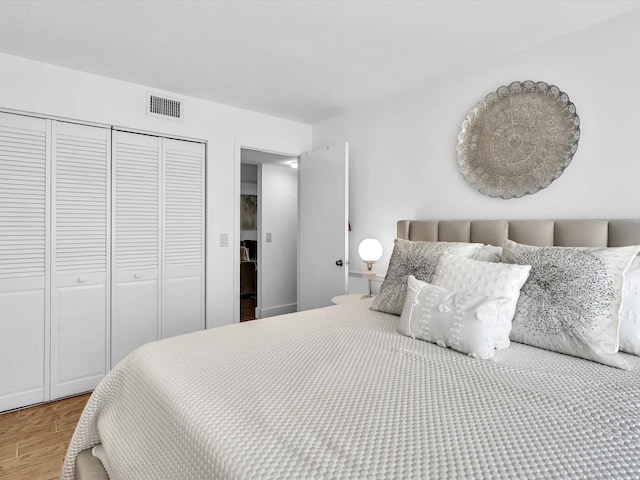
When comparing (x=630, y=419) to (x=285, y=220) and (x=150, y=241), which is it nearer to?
(x=150, y=241)

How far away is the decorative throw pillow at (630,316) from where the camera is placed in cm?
143

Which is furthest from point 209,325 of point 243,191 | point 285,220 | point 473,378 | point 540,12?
→ point 243,191

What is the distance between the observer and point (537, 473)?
0.73 metres

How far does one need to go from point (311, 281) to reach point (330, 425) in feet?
9.29

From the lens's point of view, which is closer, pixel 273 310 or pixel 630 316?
pixel 630 316

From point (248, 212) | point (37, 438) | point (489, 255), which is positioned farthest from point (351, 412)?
point (248, 212)

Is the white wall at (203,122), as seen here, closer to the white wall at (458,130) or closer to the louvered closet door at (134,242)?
the louvered closet door at (134,242)

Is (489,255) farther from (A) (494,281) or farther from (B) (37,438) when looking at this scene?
(B) (37,438)

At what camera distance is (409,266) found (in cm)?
213

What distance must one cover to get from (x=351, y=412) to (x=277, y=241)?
4.26 m

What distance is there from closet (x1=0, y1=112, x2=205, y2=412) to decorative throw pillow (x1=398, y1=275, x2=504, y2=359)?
7.28 ft

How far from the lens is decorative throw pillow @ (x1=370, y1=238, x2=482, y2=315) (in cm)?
204

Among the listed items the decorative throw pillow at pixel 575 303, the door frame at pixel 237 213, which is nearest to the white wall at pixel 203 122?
the door frame at pixel 237 213

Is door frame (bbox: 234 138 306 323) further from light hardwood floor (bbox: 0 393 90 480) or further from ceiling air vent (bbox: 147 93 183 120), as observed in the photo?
light hardwood floor (bbox: 0 393 90 480)
